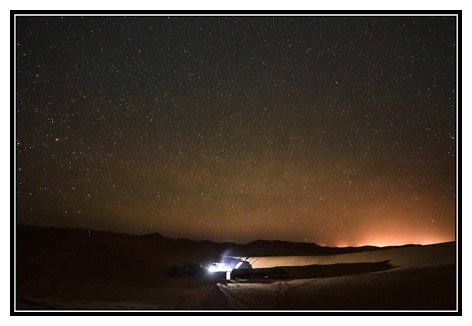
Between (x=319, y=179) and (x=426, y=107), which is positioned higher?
(x=426, y=107)

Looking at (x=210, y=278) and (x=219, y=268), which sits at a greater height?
(x=219, y=268)

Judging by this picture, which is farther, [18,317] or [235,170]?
[235,170]

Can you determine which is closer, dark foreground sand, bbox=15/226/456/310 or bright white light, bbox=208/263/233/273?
dark foreground sand, bbox=15/226/456/310

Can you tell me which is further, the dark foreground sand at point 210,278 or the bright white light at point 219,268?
the bright white light at point 219,268

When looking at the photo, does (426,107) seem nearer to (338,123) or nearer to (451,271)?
(338,123)
